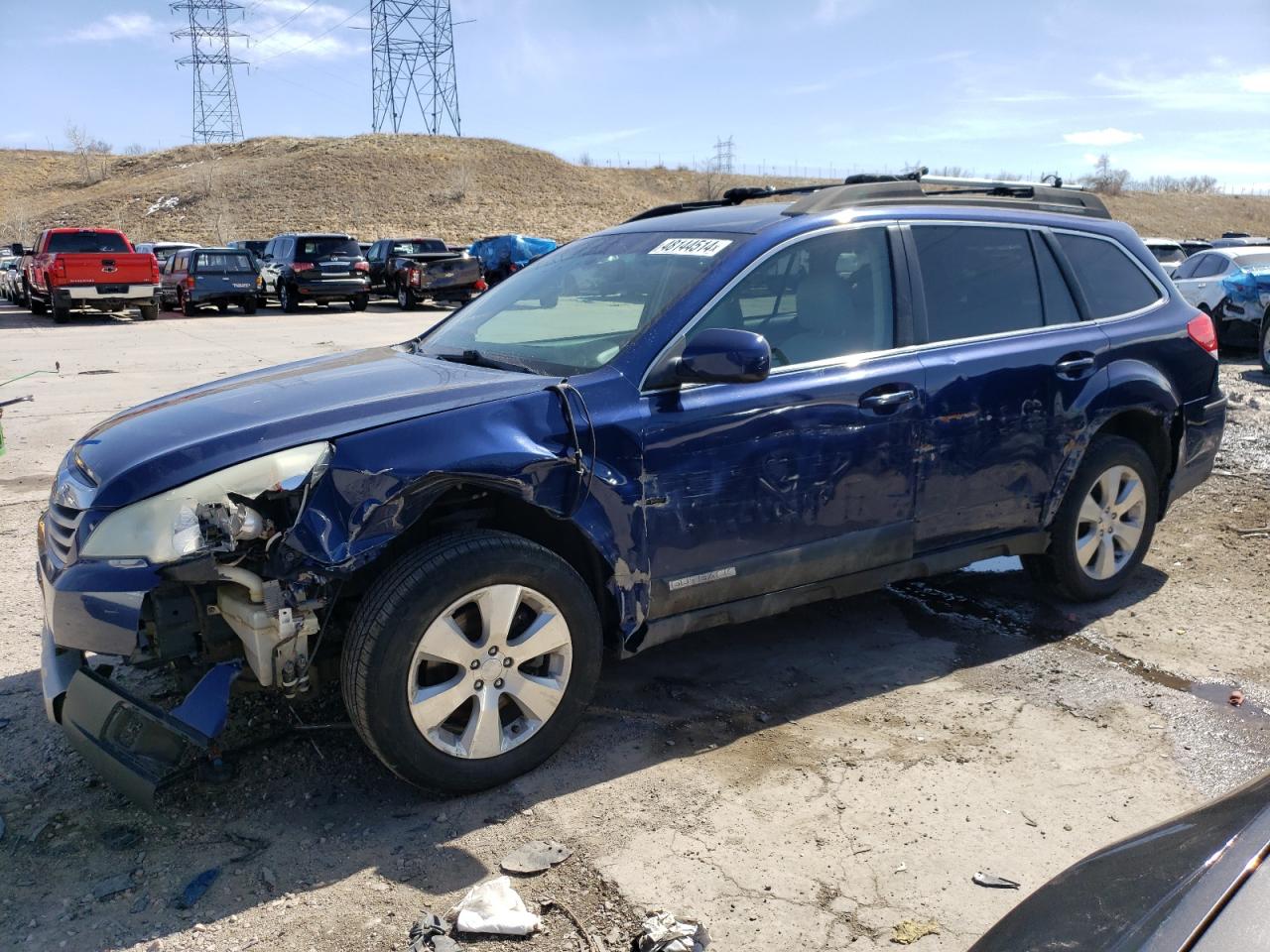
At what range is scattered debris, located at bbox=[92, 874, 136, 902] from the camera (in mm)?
2842

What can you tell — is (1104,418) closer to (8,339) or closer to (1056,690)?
(1056,690)

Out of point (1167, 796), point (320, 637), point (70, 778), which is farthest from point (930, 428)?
point (70, 778)

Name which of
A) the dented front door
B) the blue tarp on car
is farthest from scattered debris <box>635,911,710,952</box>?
the blue tarp on car

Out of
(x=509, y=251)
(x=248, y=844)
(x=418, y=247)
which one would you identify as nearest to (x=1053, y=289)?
(x=248, y=844)

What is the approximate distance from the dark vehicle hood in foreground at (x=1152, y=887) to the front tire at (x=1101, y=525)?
3063 mm

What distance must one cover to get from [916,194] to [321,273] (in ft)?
70.9

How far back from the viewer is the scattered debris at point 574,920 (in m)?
2.63

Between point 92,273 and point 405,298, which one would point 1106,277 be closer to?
point 92,273

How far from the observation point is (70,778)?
3451 millimetres

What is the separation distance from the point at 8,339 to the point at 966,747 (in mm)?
19572

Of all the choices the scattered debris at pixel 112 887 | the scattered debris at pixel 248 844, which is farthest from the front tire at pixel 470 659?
the scattered debris at pixel 112 887

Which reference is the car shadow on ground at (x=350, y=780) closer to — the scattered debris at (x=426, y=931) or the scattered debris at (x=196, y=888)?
the scattered debris at (x=196, y=888)

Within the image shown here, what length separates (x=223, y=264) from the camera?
80.9 feet

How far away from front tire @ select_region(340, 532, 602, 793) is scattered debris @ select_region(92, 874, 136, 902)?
0.75 metres
